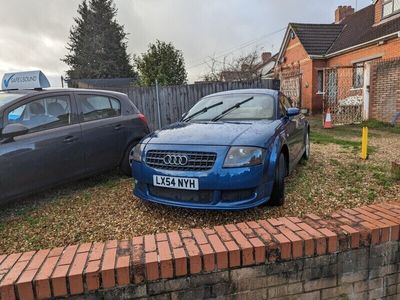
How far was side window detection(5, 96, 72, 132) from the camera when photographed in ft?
12.8

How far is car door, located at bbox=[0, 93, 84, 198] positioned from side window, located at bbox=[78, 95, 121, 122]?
196mm

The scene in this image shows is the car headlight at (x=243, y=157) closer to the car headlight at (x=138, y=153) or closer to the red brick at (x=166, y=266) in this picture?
the car headlight at (x=138, y=153)

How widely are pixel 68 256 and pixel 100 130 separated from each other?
2764 mm

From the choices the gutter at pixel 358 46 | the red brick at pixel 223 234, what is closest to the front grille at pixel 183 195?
the red brick at pixel 223 234

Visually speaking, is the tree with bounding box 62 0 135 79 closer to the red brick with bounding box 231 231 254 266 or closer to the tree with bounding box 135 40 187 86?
the tree with bounding box 135 40 187 86

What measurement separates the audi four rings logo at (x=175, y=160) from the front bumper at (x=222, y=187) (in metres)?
0.08

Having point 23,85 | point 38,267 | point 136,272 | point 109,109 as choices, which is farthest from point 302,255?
point 23,85

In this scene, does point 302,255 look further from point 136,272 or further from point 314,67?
point 314,67

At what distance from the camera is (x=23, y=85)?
5.57 meters

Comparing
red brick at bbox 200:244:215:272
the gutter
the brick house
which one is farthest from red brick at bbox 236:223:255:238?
the gutter

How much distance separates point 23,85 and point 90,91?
4.75 feet

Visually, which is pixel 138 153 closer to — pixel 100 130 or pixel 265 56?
pixel 100 130

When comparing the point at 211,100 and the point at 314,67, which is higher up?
the point at 314,67

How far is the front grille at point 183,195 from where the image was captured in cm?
315
